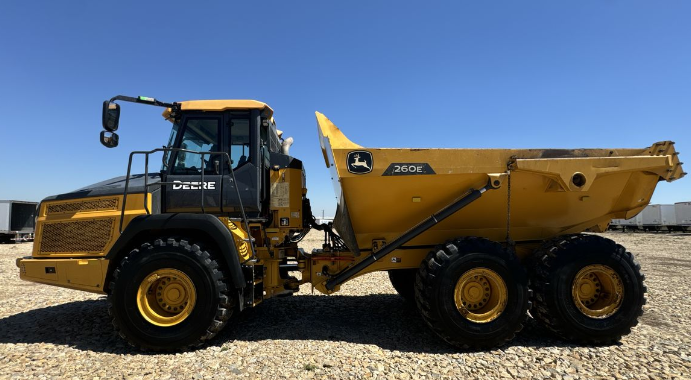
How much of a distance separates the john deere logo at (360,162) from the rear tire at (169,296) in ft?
6.41

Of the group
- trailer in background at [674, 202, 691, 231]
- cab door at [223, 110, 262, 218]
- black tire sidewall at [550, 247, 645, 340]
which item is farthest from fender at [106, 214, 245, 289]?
trailer in background at [674, 202, 691, 231]

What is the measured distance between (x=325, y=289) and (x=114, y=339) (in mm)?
2655

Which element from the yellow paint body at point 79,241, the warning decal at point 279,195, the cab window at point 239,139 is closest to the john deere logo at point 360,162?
the warning decal at point 279,195

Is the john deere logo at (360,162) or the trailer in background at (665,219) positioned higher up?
the john deere logo at (360,162)

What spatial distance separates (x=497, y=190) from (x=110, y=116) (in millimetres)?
4762

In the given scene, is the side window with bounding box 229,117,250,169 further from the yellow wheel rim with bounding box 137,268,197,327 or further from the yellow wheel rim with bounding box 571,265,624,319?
the yellow wheel rim with bounding box 571,265,624,319

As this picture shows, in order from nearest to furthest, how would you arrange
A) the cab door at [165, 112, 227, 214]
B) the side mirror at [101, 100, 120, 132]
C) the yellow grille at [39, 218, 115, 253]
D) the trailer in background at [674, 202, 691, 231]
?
the side mirror at [101, 100, 120, 132] → the yellow grille at [39, 218, 115, 253] → the cab door at [165, 112, 227, 214] → the trailer in background at [674, 202, 691, 231]

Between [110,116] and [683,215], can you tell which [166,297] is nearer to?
[110,116]

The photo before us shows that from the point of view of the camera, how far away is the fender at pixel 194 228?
13.3ft

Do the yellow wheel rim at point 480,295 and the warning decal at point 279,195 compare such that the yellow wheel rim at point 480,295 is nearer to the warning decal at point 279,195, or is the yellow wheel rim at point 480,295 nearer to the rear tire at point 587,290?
the rear tire at point 587,290

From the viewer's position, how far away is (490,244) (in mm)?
4238

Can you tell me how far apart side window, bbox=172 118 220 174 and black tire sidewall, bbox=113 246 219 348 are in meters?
1.07

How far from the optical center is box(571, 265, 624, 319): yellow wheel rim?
4271 mm

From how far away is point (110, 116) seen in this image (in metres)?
4.16
